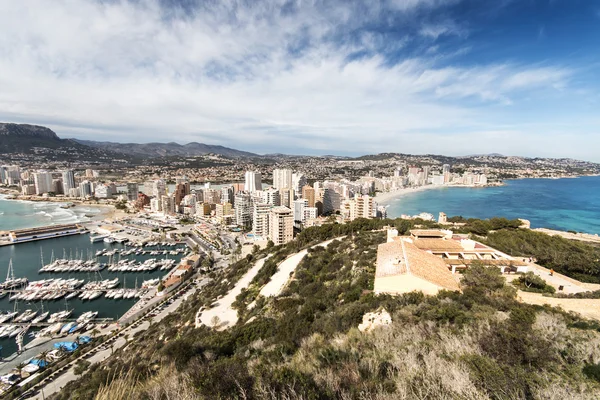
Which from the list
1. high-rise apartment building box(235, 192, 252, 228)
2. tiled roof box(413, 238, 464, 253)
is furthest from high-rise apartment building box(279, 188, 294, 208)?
tiled roof box(413, 238, 464, 253)

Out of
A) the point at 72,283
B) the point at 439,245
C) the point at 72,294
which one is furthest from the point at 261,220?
the point at 439,245

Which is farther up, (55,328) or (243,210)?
(243,210)

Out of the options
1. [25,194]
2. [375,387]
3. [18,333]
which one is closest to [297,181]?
[18,333]

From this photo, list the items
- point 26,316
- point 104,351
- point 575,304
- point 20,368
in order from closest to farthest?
point 575,304 < point 20,368 < point 104,351 < point 26,316

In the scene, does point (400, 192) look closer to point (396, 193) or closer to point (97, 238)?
point (396, 193)

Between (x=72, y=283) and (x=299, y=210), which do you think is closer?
(x=72, y=283)

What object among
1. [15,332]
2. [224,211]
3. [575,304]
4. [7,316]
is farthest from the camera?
[224,211]

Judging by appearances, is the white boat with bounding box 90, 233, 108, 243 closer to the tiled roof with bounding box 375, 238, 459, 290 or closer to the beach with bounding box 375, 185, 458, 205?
the tiled roof with bounding box 375, 238, 459, 290
